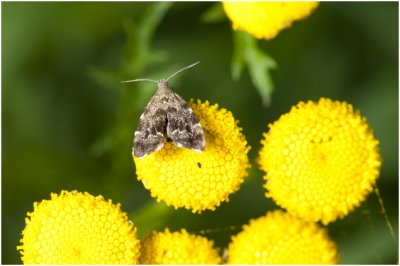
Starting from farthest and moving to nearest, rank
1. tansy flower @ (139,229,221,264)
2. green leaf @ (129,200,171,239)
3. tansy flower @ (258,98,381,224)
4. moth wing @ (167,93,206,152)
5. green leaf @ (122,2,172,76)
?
green leaf @ (122,2,172,76), green leaf @ (129,200,171,239), tansy flower @ (139,229,221,264), tansy flower @ (258,98,381,224), moth wing @ (167,93,206,152)

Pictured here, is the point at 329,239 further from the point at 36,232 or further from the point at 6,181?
the point at 6,181

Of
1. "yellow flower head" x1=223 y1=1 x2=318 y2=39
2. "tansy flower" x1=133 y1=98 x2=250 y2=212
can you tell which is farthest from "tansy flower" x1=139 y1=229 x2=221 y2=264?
"yellow flower head" x1=223 y1=1 x2=318 y2=39

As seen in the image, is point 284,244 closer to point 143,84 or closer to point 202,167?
point 202,167

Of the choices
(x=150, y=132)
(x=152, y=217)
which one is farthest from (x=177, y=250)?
(x=150, y=132)

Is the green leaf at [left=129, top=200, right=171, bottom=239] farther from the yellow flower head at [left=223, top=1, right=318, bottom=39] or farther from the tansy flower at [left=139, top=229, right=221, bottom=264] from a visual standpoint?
the yellow flower head at [left=223, top=1, right=318, bottom=39]

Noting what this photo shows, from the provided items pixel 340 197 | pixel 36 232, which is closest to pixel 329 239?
pixel 340 197
